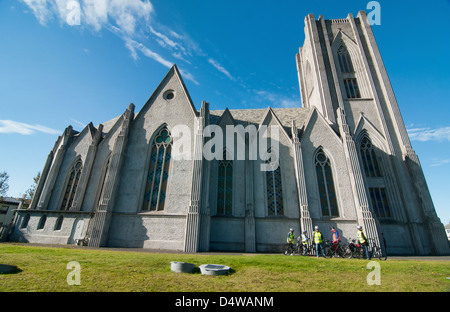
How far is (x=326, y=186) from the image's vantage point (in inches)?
725

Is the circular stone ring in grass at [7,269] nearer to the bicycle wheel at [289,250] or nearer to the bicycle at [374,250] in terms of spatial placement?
the bicycle wheel at [289,250]

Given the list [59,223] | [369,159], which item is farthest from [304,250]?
[59,223]

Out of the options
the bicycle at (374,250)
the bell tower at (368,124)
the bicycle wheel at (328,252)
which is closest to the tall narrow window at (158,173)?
the bicycle wheel at (328,252)

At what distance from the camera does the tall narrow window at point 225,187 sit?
17703mm

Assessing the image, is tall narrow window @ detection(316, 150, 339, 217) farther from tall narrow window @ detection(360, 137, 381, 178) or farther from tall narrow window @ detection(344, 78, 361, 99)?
tall narrow window @ detection(344, 78, 361, 99)

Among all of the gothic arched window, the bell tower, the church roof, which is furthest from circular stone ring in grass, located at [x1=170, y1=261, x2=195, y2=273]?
the church roof

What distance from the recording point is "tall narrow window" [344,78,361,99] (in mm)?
25016

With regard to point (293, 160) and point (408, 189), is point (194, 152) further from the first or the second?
point (408, 189)

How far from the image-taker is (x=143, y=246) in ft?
49.6

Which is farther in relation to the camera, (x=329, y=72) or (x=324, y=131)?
(x=329, y=72)

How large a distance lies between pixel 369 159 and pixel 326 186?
693cm
